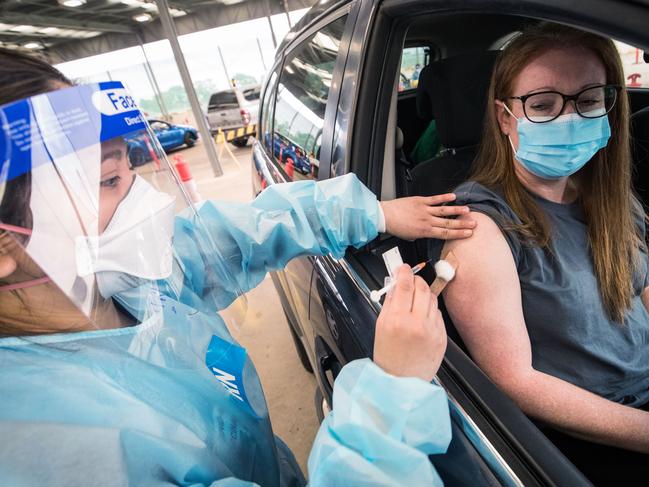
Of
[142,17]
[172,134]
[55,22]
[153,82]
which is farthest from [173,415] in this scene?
[153,82]

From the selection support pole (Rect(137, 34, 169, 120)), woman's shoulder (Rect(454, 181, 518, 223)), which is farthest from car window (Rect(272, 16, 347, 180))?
support pole (Rect(137, 34, 169, 120))

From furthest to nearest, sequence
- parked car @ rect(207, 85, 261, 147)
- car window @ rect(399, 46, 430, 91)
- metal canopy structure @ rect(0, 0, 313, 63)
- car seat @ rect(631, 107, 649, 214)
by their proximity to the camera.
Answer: parked car @ rect(207, 85, 261, 147) < metal canopy structure @ rect(0, 0, 313, 63) < car window @ rect(399, 46, 430, 91) < car seat @ rect(631, 107, 649, 214)

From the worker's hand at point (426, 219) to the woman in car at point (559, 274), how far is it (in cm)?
4

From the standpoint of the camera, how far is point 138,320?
601 millimetres

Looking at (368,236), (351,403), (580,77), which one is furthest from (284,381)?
(580,77)

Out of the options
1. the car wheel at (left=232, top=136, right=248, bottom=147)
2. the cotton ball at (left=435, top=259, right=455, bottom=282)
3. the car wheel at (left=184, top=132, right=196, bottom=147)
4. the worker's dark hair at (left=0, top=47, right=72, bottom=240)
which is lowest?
the car wheel at (left=232, top=136, right=248, bottom=147)

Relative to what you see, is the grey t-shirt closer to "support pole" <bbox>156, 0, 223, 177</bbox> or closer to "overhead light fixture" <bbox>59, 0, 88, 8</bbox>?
"support pole" <bbox>156, 0, 223, 177</bbox>

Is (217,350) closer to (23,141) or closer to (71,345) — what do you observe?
(71,345)

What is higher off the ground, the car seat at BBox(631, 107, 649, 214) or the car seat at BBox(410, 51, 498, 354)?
the car seat at BBox(410, 51, 498, 354)

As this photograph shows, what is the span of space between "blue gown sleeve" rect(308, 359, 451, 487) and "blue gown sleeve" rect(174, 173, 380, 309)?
48 centimetres

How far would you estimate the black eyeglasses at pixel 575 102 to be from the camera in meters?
0.87

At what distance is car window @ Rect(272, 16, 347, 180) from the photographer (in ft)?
3.95

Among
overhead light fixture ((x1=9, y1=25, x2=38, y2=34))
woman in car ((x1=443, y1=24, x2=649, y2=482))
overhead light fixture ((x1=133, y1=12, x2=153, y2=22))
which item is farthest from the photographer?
overhead light fixture ((x1=133, y1=12, x2=153, y2=22))

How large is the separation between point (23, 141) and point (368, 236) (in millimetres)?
780
